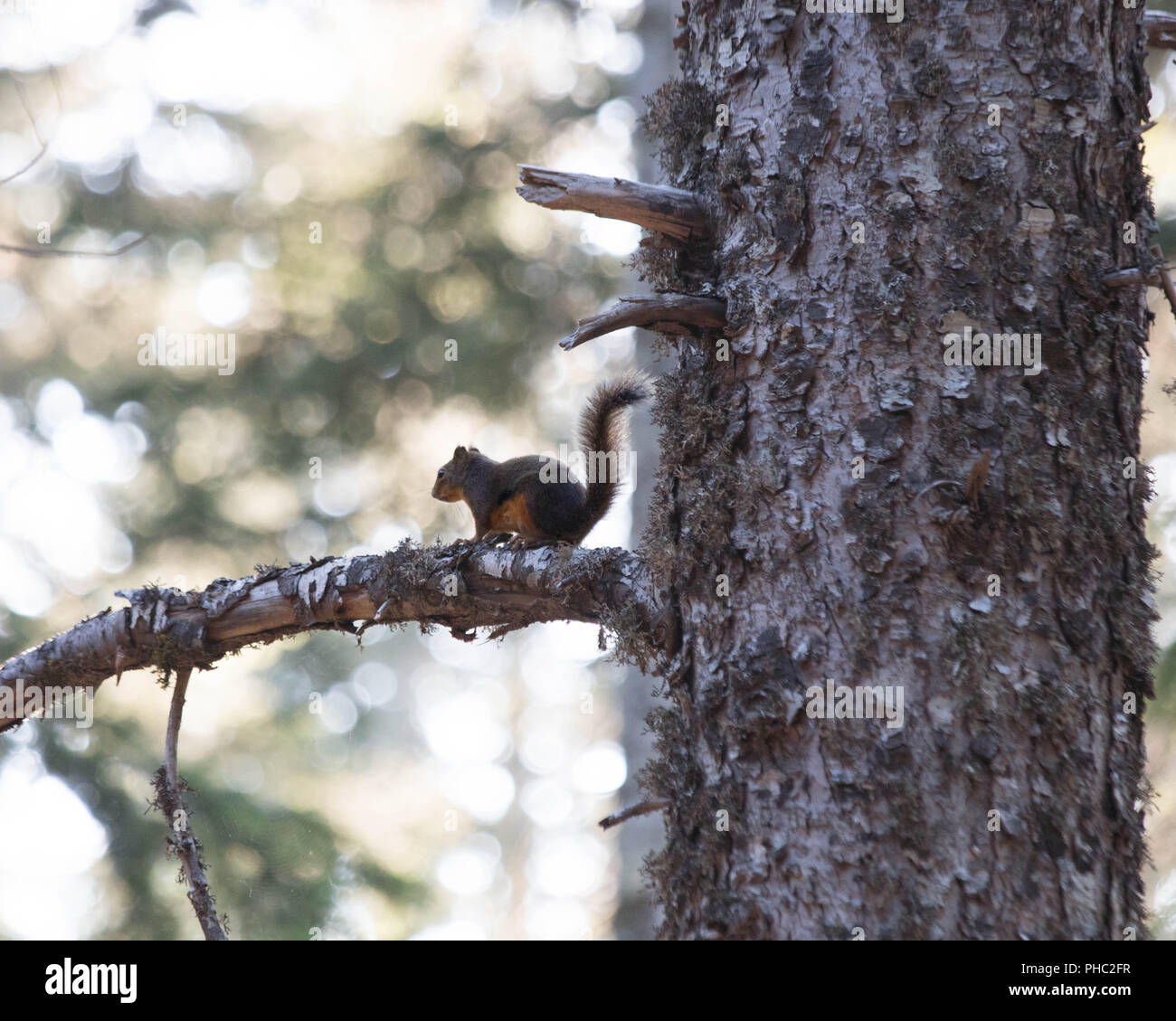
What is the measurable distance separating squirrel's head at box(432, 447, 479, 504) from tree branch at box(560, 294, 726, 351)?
243cm

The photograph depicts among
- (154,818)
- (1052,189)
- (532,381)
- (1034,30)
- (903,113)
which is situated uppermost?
(532,381)

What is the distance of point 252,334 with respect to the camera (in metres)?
5.89

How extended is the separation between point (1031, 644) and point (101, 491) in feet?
18.2

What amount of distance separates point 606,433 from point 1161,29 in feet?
5.22

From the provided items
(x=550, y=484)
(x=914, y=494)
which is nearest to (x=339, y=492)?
(x=550, y=484)

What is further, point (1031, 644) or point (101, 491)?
point (101, 491)

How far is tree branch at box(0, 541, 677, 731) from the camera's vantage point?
7.23 feet

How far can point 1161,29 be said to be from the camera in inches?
73.8

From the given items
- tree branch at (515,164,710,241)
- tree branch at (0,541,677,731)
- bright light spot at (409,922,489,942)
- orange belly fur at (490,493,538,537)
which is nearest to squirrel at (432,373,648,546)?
orange belly fur at (490,493,538,537)

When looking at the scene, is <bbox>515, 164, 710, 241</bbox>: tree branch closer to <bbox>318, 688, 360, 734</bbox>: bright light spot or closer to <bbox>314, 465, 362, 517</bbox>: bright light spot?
<bbox>314, 465, 362, 517</bbox>: bright light spot

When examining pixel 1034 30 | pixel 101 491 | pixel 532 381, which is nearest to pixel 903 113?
pixel 1034 30

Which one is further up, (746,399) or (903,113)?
(903,113)

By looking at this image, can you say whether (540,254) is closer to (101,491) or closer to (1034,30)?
(101,491)

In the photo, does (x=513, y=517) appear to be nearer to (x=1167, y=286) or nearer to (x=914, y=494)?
(x=914, y=494)
